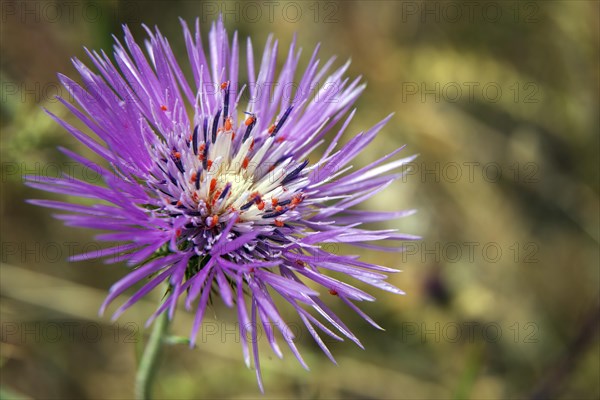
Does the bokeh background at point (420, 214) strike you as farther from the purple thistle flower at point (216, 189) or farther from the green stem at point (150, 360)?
the purple thistle flower at point (216, 189)

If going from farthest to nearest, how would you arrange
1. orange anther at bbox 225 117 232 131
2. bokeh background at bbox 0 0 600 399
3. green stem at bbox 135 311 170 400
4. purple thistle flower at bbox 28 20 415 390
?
bokeh background at bbox 0 0 600 399 < orange anther at bbox 225 117 232 131 < green stem at bbox 135 311 170 400 < purple thistle flower at bbox 28 20 415 390

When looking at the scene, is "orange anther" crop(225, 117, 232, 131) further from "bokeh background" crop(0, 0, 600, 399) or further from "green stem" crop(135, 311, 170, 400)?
"bokeh background" crop(0, 0, 600, 399)

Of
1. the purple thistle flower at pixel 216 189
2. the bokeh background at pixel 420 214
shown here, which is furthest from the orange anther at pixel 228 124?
the bokeh background at pixel 420 214

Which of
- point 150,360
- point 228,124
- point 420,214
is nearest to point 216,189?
point 228,124

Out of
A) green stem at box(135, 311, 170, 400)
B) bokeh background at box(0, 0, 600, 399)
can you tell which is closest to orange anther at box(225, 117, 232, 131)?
green stem at box(135, 311, 170, 400)

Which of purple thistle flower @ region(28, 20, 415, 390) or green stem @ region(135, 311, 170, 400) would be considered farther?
green stem @ region(135, 311, 170, 400)

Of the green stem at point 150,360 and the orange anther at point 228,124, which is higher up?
the orange anther at point 228,124

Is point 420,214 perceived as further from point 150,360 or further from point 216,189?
point 150,360
